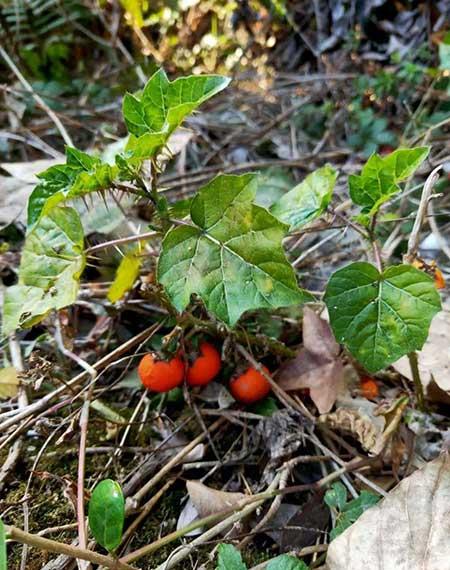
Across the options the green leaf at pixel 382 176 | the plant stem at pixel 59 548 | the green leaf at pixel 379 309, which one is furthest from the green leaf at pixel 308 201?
the plant stem at pixel 59 548

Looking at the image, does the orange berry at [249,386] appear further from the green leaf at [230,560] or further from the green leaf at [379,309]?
the green leaf at [230,560]

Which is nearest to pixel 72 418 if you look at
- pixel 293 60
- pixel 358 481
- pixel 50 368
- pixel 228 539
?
pixel 50 368

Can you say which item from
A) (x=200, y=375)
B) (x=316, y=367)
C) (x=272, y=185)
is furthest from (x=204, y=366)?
(x=272, y=185)

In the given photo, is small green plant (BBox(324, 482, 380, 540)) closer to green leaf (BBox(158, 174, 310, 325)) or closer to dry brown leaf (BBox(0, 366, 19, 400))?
green leaf (BBox(158, 174, 310, 325))

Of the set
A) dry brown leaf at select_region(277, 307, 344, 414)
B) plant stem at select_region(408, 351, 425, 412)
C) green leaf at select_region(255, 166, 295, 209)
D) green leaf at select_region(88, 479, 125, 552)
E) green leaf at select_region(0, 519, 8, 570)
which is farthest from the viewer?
green leaf at select_region(255, 166, 295, 209)

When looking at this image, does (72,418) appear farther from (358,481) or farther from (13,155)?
(13,155)

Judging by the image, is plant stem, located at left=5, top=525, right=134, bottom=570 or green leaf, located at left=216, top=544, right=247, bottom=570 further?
green leaf, located at left=216, top=544, right=247, bottom=570

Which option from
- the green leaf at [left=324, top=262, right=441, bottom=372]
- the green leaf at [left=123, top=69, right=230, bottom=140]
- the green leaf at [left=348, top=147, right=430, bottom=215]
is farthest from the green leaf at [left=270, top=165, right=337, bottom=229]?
the green leaf at [left=123, top=69, right=230, bottom=140]
